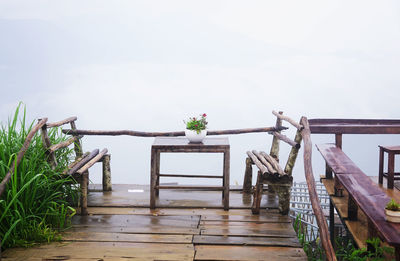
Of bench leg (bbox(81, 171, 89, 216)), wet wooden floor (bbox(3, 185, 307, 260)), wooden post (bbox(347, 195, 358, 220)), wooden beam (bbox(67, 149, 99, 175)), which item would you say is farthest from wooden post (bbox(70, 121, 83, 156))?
wooden post (bbox(347, 195, 358, 220))

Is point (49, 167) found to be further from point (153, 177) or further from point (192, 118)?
point (192, 118)

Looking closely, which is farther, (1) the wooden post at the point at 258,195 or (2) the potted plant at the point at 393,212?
(1) the wooden post at the point at 258,195

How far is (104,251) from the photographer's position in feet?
12.5

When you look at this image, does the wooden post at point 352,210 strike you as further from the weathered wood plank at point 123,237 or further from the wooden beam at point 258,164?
the weathered wood plank at point 123,237

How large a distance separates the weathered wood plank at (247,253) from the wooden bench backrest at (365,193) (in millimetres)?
664

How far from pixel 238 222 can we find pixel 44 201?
1797 millimetres

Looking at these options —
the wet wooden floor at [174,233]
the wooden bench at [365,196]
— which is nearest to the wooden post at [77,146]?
the wet wooden floor at [174,233]

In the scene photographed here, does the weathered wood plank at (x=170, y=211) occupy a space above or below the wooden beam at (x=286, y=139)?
below

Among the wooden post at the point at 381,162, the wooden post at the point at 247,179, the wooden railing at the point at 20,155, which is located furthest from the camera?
the wooden post at the point at 247,179

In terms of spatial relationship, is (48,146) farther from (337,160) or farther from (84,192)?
(337,160)

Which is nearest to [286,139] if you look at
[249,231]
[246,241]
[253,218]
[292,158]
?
[292,158]

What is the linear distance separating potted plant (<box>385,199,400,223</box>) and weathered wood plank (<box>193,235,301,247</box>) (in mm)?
1118

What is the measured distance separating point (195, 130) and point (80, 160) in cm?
136

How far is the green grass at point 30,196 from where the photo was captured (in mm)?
3934
